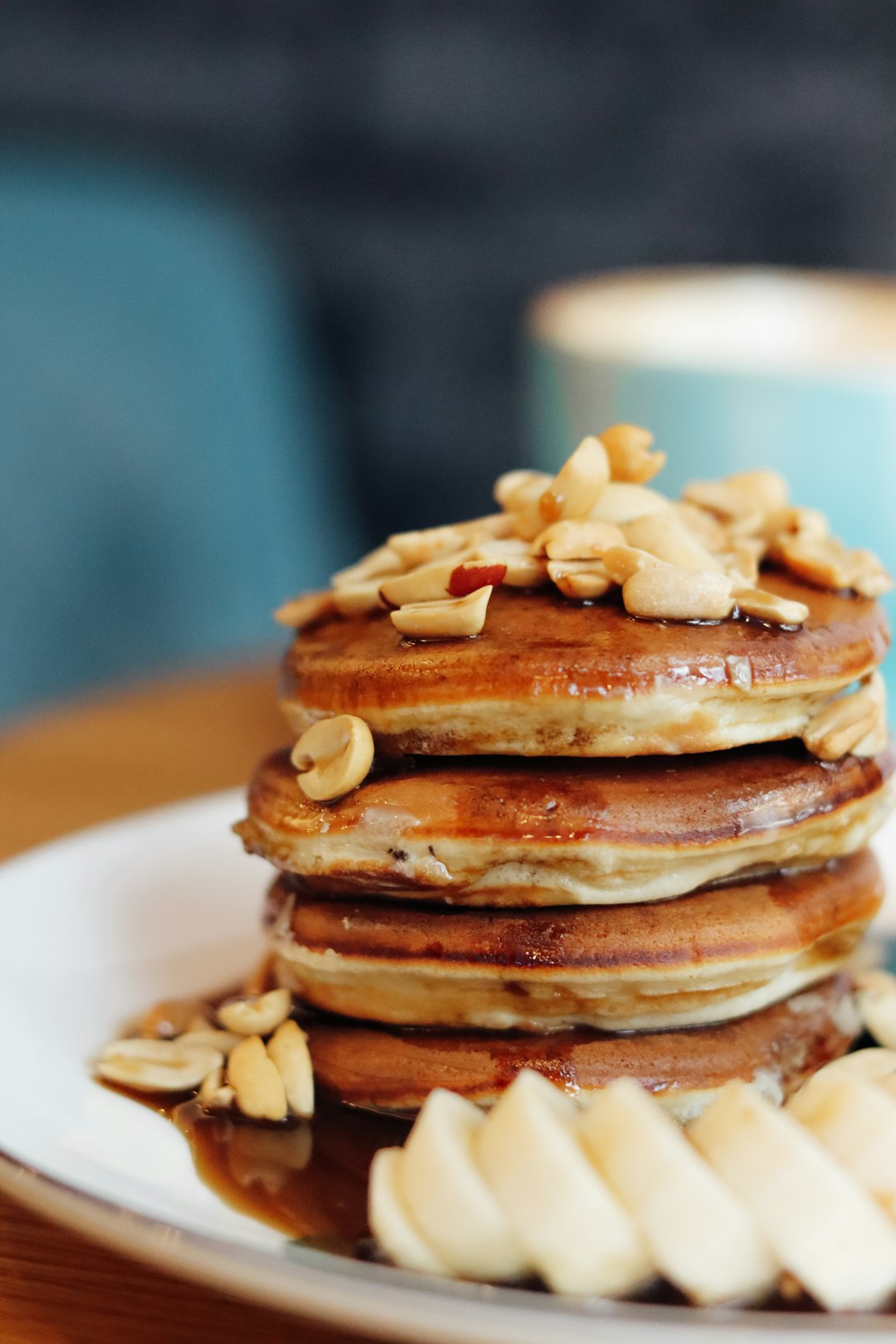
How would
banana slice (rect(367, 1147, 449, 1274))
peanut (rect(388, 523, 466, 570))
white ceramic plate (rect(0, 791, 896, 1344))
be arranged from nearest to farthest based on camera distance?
white ceramic plate (rect(0, 791, 896, 1344)), banana slice (rect(367, 1147, 449, 1274)), peanut (rect(388, 523, 466, 570))

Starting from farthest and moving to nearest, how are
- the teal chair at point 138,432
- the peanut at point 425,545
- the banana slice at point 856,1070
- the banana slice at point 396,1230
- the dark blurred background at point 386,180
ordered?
the dark blurred background at point 386,180 < the teal chair at point 138,432 < the peanut at point 425,545 < the banana slice at point 856,1070 < the banana slice at point 396,1230

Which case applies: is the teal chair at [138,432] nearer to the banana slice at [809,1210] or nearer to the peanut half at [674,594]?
the peanut half at [674,594]

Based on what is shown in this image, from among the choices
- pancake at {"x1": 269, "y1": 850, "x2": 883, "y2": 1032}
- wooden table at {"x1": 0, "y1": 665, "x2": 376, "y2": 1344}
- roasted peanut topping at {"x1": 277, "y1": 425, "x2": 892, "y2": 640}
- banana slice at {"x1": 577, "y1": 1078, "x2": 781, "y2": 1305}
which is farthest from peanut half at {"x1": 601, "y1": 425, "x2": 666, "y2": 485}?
wooden table at {"x1": 0, "y1": 665, "x2": 376, "y2": 1344}

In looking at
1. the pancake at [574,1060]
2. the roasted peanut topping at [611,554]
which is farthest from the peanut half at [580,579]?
the pancake at [574,1060]

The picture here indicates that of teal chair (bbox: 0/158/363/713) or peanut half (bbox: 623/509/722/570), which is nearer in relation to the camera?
peanut half (bbox: 623/509/722/570)

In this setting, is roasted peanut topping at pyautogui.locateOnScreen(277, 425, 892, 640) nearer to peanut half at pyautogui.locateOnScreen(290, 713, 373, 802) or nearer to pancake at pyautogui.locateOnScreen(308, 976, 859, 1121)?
peanut half at pyautogui.locateOnScreen(290, 713, 373, 802)

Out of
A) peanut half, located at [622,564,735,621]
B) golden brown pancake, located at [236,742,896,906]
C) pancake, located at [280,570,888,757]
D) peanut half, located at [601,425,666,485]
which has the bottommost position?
golden brown pancake, located at [236,742,896,906]
